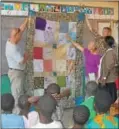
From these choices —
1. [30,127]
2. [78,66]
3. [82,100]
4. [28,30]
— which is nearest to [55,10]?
[28,30]

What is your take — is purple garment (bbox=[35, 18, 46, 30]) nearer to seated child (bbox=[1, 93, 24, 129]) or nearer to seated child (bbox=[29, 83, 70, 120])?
seated child (bbox=[29, 83, 70, 120])

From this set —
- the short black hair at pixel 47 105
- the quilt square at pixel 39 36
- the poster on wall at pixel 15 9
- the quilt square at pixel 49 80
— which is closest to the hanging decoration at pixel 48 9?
the poster on wall at pixel 15 9

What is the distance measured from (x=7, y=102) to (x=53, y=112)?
25 cm

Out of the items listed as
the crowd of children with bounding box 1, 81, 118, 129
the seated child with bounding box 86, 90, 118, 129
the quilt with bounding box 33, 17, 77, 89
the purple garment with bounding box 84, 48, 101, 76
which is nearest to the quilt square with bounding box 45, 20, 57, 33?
the quilt with bounding box 33, 17, 77, 89

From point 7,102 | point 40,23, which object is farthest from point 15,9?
point 7,102

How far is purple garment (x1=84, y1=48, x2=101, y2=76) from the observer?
209 cm

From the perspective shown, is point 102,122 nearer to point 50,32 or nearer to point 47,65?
point 47,65

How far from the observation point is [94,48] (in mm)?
2094

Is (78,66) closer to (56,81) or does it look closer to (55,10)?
(56,81)

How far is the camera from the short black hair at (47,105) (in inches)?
76.2

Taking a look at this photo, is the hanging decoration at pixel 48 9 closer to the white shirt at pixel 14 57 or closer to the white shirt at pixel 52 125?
the white shirt at pixel 14 57

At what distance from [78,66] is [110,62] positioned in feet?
0.59

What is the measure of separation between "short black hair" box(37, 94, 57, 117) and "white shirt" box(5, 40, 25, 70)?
21 centimetres

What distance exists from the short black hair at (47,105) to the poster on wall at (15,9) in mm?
465
